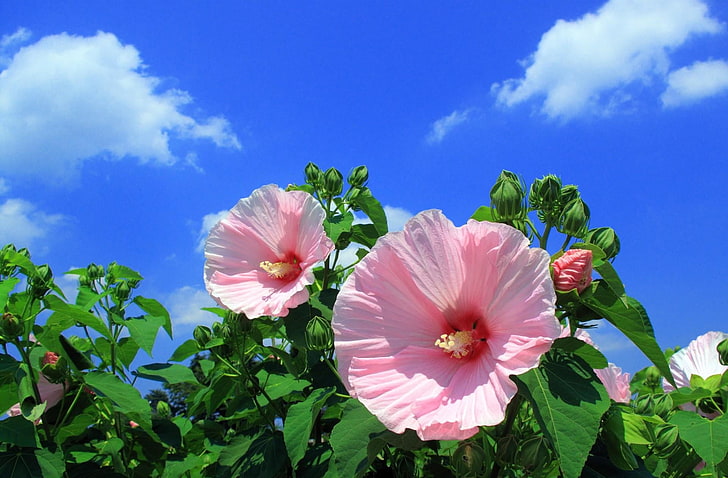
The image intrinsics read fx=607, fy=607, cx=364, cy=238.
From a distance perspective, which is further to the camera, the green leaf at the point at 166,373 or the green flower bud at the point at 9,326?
the green leaf at the point at 166,373

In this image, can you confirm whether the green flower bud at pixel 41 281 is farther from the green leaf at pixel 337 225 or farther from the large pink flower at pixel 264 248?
the green leaf at pixel 337 225

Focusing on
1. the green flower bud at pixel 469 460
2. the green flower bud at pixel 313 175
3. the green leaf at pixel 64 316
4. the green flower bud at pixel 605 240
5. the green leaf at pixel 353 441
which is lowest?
the green flower bud at pixel 469 460

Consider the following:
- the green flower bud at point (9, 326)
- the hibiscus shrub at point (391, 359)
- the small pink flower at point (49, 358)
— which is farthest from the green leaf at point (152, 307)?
the green flower bud at point (9, 326)

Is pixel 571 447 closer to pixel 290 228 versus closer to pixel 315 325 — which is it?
pixel 315 325

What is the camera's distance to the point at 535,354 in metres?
1.28

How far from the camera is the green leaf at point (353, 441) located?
150 cm

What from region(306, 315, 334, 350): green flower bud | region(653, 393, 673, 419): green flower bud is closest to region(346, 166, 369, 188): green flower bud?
region(306, 315, 334, 350): green flower bud

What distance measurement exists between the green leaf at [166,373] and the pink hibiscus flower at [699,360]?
7.17ft

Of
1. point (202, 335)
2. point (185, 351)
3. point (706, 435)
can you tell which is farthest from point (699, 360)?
point (185, 351)

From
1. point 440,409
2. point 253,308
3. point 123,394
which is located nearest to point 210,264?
point 253,308

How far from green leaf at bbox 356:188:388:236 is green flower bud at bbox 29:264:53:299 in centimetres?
135

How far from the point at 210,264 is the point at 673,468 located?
1814 millimetres

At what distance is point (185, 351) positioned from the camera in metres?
3.00

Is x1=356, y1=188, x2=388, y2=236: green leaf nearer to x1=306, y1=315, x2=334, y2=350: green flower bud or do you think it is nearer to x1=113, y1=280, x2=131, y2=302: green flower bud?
x1=306, y1=315, x2=334, y2=350: green flower bud
